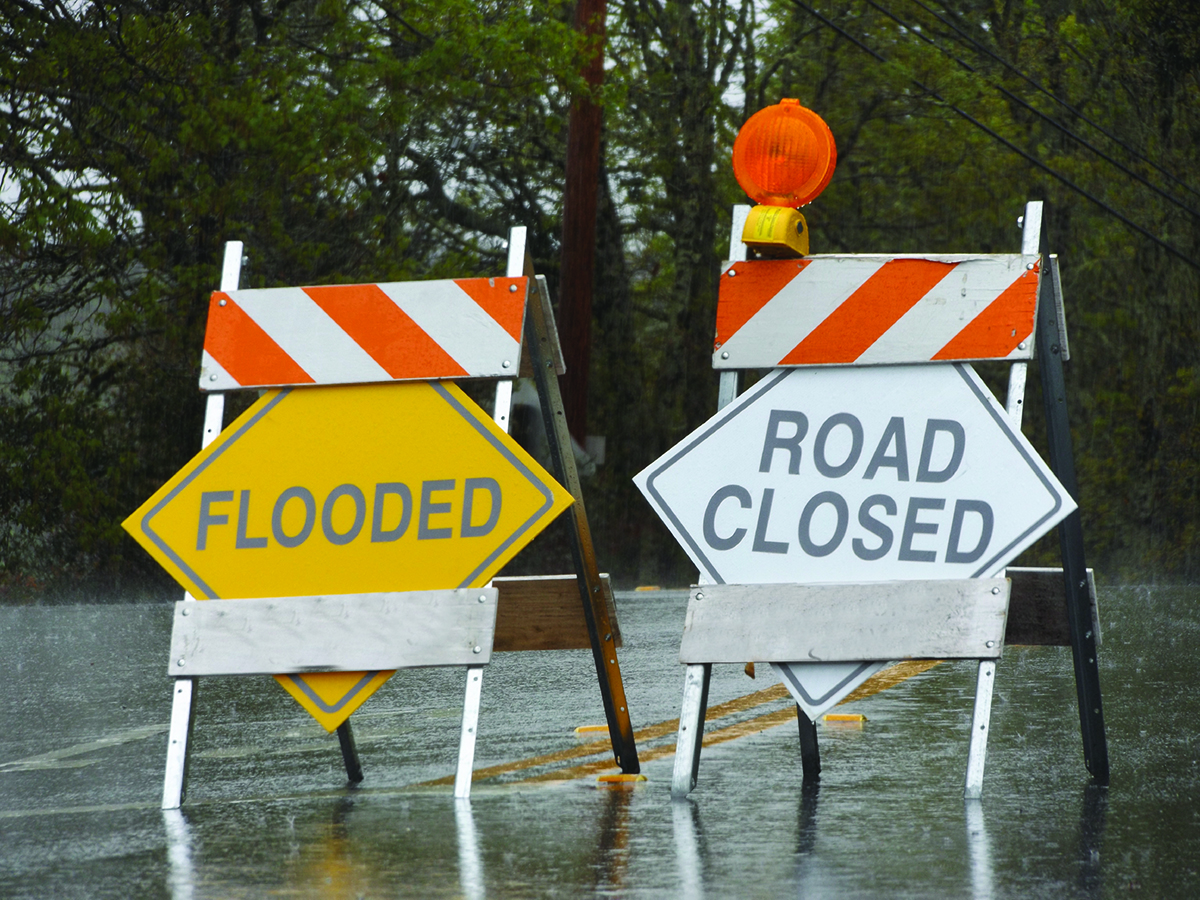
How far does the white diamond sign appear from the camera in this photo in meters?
4.50

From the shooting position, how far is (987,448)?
A: 179 inches

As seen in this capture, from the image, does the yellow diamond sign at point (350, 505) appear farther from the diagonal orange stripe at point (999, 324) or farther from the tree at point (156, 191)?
the tree at point (156, 191)

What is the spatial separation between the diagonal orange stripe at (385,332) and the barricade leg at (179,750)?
3.47ft

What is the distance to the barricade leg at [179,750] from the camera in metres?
4.56

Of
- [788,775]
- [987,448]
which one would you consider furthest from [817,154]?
[788,775]

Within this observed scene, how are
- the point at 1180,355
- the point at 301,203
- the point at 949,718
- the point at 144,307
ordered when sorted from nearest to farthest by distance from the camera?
1. the point at 949,718
2. the point at 144,307
3. the point at 301,203
4. the point at 1180,355

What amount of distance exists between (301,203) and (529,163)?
6.33 meters

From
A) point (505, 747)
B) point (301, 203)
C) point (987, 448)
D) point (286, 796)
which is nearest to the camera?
point (987, 448)

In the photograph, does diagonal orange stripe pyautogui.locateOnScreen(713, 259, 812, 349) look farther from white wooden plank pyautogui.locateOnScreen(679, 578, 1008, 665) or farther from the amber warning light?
white wooden plank pyautogui.locateOnScreen(679, 578, 1008, 665)

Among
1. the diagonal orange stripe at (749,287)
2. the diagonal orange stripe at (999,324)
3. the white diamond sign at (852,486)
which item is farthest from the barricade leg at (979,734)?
the diagonal orange stripe at (749,287)

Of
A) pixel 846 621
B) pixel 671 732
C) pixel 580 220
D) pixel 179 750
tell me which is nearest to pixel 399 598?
pixel 179 750

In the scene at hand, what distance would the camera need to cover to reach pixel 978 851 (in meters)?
3.89

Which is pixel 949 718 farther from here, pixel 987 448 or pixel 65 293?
pixel 65 293

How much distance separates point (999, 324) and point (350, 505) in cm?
188
